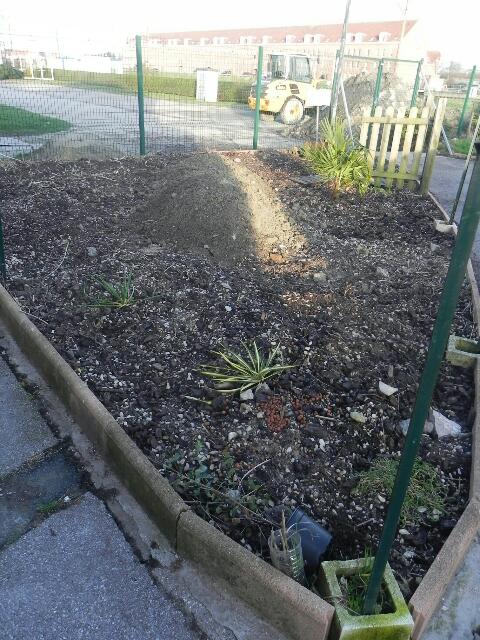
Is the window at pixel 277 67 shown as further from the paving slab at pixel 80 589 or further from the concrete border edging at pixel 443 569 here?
the paving slab at pixel 80 589

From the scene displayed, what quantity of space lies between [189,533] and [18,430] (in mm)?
1313

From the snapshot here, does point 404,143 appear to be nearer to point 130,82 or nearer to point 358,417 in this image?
point 130,82

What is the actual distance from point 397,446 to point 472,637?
102 cm

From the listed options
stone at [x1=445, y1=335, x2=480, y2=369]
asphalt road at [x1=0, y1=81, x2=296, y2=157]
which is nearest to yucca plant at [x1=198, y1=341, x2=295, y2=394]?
stone at [x1=445, y1=335, x2=480, y2=369]

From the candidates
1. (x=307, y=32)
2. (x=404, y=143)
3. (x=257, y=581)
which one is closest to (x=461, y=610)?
(x=257, y=581)

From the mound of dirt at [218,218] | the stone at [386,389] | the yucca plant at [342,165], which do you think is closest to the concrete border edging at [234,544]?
the stone at [386,389]

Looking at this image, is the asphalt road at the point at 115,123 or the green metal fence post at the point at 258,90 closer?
the green metal fence post at the point at 258,90

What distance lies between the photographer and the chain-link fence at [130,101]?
9891mm

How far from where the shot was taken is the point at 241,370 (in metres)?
3.23

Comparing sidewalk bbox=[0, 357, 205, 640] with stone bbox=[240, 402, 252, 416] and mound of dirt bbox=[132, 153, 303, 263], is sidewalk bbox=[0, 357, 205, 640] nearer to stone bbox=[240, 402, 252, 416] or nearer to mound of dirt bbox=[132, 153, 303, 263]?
stone bbox=[240, 402, 252, 416]

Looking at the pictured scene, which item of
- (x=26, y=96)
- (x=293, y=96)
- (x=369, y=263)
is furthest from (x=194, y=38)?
(x=369, y=263)

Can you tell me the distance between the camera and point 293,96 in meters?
16.6

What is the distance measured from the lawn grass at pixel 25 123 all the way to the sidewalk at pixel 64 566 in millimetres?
10248

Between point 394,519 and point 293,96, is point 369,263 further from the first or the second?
point 293,96
